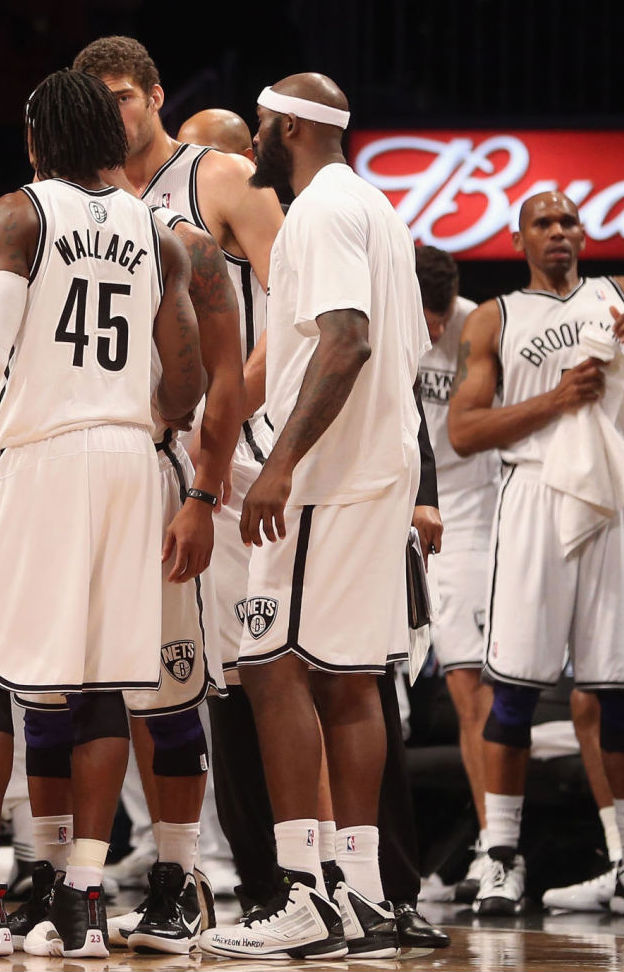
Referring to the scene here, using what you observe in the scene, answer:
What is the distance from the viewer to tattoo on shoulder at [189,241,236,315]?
3.56m

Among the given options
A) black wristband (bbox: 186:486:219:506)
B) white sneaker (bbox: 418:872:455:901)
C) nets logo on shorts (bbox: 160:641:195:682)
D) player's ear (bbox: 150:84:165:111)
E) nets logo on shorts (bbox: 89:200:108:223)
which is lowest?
white sneaker (bbox: 418:872:455:901)

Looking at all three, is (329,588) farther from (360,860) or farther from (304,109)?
(304,109)

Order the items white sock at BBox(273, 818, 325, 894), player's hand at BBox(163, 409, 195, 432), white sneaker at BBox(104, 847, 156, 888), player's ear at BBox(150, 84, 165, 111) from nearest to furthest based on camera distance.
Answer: white sock at BBox(273, 818, 325, 894) → player's hand at BBox(163, 409, 195, 432) → player's ear at BBox(150, 84, 165, 111) → white sneaker at BBox(104, 847, 156, 888)

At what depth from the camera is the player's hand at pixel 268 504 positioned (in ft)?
10.5

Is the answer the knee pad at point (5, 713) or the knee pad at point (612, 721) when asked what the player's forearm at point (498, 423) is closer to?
the knee pad at point (612, 721)

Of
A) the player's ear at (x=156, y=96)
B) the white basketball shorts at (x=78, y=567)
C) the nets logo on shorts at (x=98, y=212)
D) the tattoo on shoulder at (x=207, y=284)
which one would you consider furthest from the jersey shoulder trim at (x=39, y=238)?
the player's ear at (x=156, y=96)

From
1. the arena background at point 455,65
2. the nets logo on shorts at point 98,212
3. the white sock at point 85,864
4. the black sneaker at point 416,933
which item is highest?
the arena background at point 455,65

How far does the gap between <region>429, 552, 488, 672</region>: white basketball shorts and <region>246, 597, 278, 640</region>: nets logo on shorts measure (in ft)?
8.39

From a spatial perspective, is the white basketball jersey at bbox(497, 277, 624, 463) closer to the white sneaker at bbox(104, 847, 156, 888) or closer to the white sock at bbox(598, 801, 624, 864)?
the white sock at bbox(598, 801, 624, 864)

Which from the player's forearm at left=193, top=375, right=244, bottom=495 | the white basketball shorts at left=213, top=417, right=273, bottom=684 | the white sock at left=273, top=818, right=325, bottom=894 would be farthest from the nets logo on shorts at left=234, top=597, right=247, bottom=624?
the white sock at left=273, top=818, right=325, bottom=894

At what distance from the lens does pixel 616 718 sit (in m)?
5.00

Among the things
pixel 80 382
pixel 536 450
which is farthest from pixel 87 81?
pixel 536 450

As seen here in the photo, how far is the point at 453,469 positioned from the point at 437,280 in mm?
858

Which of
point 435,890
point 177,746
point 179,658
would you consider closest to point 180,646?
point 179,658
